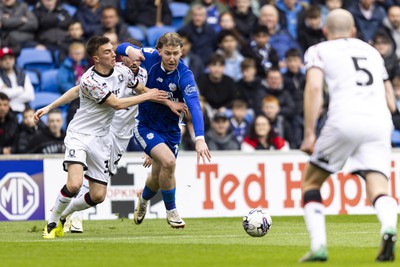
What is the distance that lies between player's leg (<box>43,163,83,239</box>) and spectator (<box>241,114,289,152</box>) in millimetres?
6907

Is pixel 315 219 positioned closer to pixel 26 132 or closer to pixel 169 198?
pixel 169 198

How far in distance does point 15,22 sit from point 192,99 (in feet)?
27.8

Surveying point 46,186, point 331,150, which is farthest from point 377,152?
point 46,186

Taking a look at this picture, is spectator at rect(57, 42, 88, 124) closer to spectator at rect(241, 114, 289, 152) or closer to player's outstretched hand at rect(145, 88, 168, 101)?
spectator at rect(241, 114, 289, 152)

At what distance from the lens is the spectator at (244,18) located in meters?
23.4

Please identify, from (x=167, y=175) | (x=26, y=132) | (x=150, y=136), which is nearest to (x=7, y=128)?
(x=26, y=132)

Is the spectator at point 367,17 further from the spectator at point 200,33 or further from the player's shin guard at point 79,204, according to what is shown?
the player's shin guard at point 79,204

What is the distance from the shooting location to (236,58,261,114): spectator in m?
21.8

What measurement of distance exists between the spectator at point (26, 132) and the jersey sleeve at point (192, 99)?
6.27 meters

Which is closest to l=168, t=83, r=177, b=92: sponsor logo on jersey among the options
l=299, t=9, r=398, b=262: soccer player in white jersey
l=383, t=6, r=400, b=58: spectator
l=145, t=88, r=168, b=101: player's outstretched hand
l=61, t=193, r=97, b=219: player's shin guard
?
l=145, t=88, r=168, b=101: player's outstretched hand

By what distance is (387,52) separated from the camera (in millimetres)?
23297

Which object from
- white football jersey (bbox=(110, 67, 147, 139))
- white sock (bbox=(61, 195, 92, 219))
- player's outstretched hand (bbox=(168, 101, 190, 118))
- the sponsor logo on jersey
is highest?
the sponsor logo on jersey

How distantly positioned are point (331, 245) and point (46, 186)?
7.82 meters

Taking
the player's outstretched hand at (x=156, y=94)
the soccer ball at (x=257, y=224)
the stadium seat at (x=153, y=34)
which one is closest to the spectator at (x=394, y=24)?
the stadium seat at (x=153, y=34)
